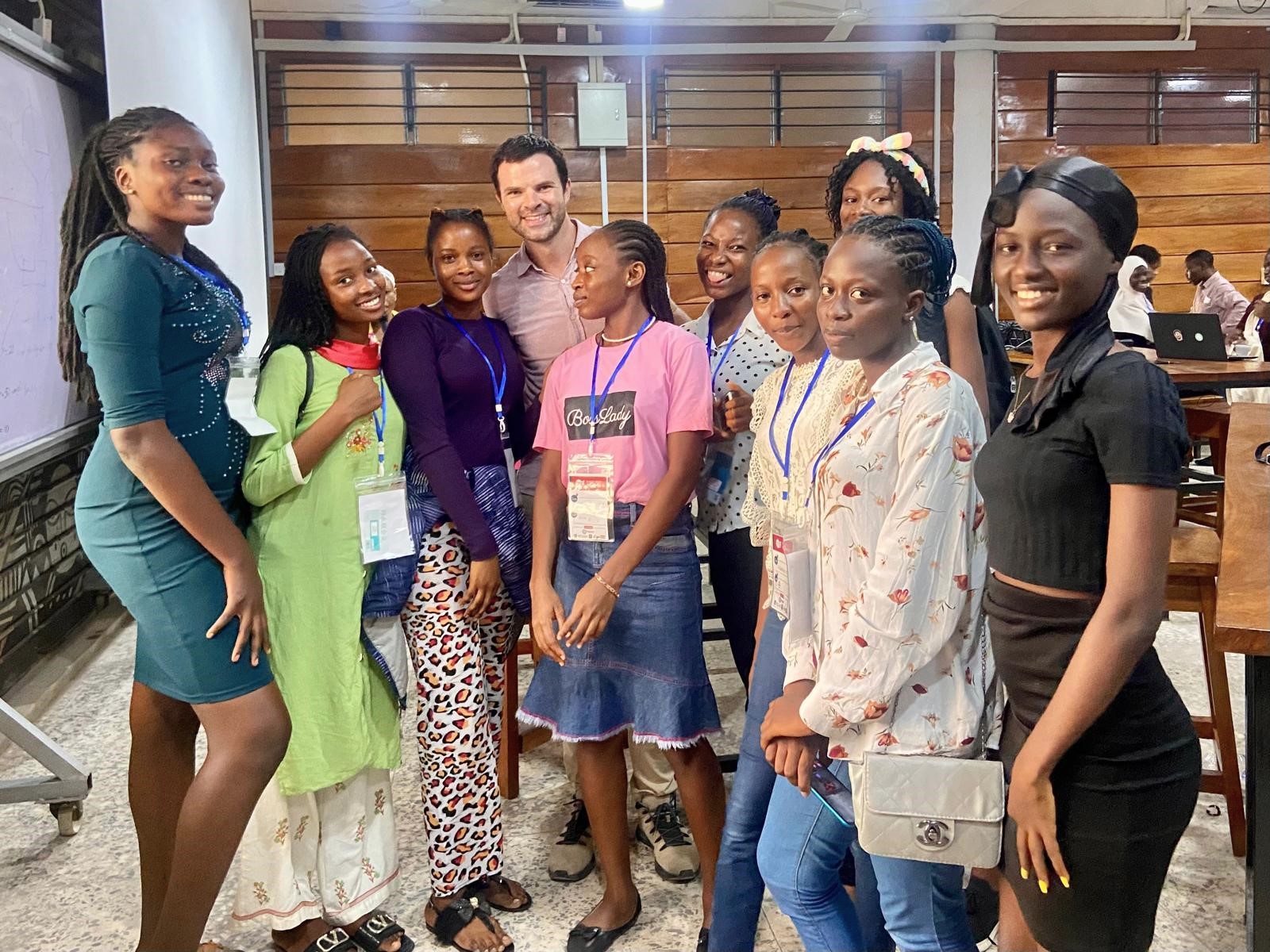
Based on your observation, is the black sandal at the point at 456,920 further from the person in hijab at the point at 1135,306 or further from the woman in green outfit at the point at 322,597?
the person in hijab at the point at 1135,306

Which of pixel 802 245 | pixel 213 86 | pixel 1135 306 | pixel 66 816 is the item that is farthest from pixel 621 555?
pixel 1135 306

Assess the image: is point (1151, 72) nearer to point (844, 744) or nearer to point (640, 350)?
point (640, 350)

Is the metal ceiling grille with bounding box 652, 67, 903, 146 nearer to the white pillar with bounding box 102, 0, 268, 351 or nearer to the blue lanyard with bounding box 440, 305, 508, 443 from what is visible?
the white pillar with bounding box 102, 0, 268, 351

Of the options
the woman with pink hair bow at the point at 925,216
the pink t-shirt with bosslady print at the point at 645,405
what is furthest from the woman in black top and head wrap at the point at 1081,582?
the pink t-shirt with bosslady print at the point at 645,405

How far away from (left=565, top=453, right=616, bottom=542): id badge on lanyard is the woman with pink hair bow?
634 millimetres

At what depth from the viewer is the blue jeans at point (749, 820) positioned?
159cm

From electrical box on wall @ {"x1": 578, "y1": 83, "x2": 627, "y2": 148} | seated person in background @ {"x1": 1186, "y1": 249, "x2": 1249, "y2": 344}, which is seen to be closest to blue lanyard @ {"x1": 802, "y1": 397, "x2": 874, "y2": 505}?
electrical box on wall @ {"x1": 578, "y1": 83, "x2": 627, "y2": 148}

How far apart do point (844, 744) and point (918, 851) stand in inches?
6.2

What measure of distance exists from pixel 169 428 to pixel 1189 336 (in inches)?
198

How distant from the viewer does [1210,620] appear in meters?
2.15

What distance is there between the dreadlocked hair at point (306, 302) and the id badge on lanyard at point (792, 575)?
979 mm

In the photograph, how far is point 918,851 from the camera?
1.18 m

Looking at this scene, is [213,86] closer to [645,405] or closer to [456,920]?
A: [645,405]

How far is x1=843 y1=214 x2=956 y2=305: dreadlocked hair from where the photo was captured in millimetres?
1292
